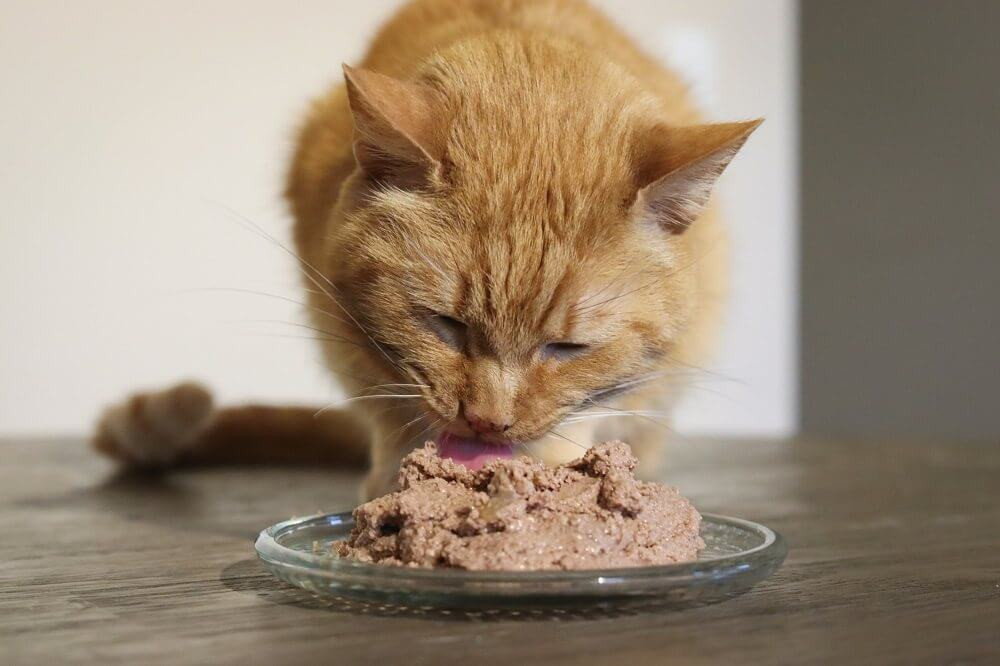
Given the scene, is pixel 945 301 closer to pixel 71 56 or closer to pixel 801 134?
pixel 801 134

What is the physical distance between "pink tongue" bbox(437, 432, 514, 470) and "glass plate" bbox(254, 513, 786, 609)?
37cm

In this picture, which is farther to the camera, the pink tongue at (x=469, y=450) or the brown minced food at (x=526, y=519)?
the pink tongue at (x=469, y=450)

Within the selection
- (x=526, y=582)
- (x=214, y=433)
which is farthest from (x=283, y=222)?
(x=526, y=582)

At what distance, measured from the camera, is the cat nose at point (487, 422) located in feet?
4.26

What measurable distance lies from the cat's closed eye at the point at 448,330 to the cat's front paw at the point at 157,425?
86 centimetres

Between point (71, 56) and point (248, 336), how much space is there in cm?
105

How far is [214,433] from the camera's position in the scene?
88.5 inches

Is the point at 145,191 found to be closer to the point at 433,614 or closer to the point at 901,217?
the point at 901,217

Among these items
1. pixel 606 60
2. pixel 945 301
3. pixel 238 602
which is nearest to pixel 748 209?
pixel 945 301

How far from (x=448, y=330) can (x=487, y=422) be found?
0.41 feet

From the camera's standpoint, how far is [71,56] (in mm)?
3424

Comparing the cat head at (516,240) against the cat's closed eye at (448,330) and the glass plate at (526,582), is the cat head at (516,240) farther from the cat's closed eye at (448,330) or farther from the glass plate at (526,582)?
the glass plate at (526,582)

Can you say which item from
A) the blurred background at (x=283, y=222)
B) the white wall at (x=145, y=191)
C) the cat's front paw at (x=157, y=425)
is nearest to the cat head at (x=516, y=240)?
the cat's front paw at (x=157, y=425)

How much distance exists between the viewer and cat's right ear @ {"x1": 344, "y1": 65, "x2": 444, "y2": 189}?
1303 mm
